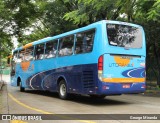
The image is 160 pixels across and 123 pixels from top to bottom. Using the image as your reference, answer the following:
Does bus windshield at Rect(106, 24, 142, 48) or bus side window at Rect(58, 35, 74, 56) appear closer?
bus windshield at Rect(106, 24, 142, 48)

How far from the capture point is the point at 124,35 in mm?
13828

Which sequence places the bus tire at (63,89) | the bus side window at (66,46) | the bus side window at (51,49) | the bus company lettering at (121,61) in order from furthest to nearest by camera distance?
the bus side window at (51,49) → the bus tire at (63,89) → the bus side window at (66,46) → the bus company lettering at (121,61)

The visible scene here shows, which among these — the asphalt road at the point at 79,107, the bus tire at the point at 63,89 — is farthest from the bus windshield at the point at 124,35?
the bus tire at the point at 63,89

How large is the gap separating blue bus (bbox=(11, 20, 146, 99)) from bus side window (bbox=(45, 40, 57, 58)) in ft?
0.86

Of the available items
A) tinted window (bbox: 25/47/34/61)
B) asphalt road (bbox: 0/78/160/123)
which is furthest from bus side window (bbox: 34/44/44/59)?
asphalt road (bbox: 0/78/160/123)

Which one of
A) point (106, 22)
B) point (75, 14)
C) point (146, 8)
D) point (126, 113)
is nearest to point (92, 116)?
point (126, 113)

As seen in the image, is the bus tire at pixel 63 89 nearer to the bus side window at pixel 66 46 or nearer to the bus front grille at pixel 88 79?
the bus side window at pixel 66 46

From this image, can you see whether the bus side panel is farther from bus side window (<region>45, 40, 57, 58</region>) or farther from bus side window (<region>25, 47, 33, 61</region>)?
bus side window (<region>25, 47, 33, 61</region>)

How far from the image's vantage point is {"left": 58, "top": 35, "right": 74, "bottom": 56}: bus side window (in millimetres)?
15289

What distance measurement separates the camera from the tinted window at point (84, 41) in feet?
45.0

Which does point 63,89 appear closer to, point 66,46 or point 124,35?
point 66,46

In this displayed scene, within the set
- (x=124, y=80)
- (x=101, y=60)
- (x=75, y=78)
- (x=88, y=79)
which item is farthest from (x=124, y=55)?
(x=75, y=78)

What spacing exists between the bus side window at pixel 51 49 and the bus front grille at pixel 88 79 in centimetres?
355

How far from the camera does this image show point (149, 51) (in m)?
26.1
